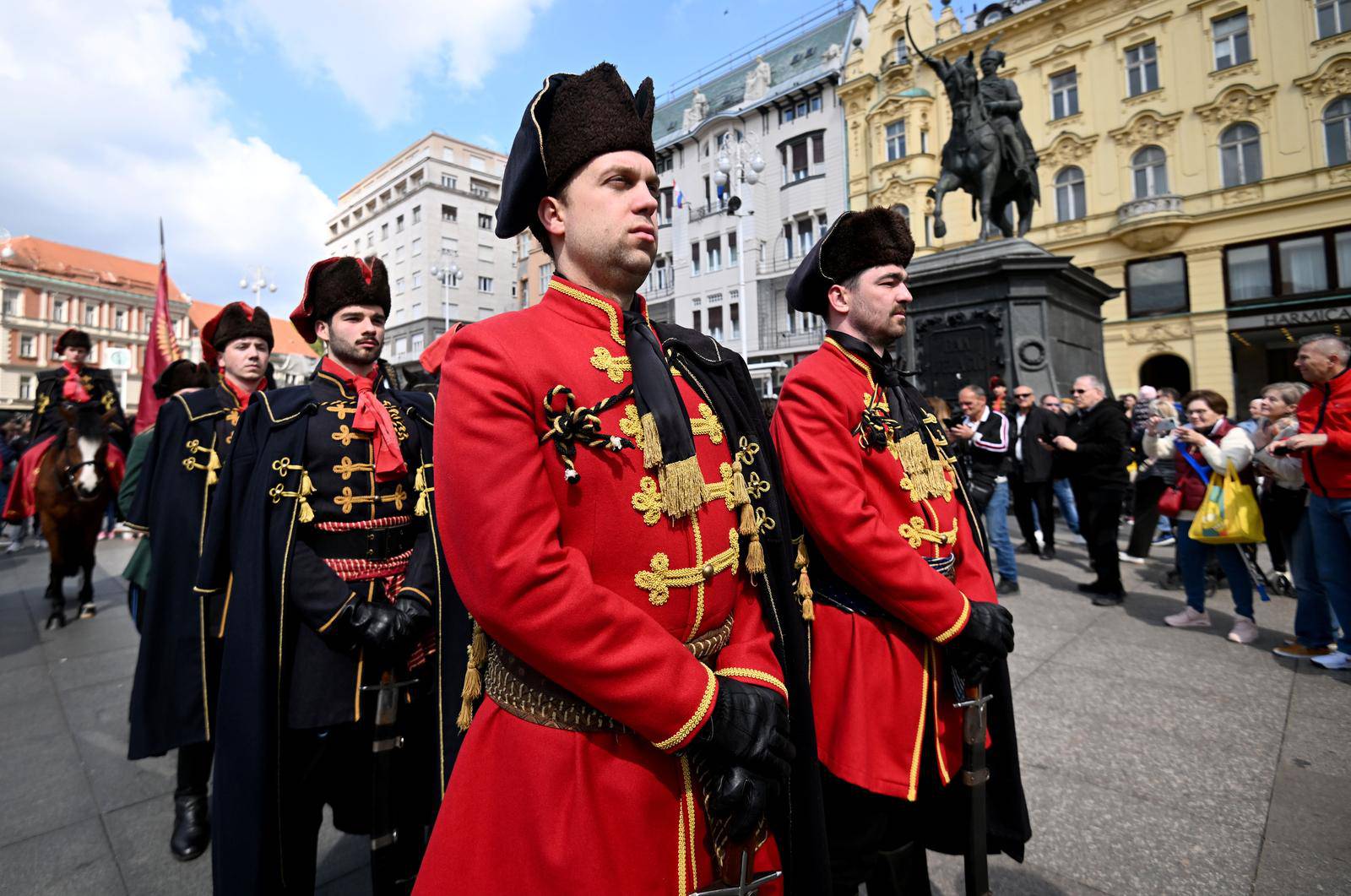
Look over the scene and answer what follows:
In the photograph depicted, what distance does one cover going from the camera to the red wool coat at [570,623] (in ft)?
3.90

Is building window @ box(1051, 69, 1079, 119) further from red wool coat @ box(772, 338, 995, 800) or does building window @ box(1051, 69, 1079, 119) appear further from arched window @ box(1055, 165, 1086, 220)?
red wool coat @ box(772, 338, 995, 800)

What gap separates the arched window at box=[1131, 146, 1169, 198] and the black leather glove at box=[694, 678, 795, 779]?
1179 inches

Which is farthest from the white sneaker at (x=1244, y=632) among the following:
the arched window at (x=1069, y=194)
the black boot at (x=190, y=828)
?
the arched window at (x=1069, y=194)

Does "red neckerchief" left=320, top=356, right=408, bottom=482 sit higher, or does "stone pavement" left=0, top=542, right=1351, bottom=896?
"red neckerchief" left=320, top=356, right=408, bottom=482

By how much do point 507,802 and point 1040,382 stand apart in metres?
9.03

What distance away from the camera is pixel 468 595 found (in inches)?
49.7

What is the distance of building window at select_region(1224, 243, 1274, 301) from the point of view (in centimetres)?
2247

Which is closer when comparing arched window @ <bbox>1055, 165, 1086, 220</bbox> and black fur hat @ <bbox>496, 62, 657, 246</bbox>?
black fur hat @ <bbox>496, 62, 657, 246</bbox>

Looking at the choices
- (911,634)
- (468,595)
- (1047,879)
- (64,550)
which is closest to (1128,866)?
(1047,879)

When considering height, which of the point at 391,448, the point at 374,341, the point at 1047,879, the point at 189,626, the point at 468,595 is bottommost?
the point at 1047,879

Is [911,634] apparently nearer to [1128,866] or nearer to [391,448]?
[1128,866]

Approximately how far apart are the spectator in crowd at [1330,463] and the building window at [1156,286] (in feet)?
78.0

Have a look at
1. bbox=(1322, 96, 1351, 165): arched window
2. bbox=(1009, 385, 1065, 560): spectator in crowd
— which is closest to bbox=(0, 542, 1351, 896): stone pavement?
bbox=(1009, 385, 1065, 560): spectator in crowd

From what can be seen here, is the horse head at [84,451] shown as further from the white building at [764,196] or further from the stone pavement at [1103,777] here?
the white building at [764,196]
